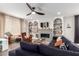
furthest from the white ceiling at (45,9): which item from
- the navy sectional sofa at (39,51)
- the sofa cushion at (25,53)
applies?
the sofa cushion at (25,53)

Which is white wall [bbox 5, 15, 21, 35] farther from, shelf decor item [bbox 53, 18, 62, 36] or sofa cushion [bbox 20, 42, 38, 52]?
shelf decor item [bbox 53, 18, 62, 36]

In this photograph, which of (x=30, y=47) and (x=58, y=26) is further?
(x=58, y=26)

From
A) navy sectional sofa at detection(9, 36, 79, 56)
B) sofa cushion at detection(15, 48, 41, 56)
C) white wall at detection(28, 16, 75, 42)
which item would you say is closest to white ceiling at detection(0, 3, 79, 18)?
white wall at detection(28, 16, 75, 42)

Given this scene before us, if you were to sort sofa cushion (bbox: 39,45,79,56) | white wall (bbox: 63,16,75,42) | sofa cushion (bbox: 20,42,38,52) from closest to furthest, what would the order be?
sofa cushion (bbox: 39,45,79,56)
sofa cushion (bbox: 20,42,38,52)
white wall (bbox: 63,16,75,42)

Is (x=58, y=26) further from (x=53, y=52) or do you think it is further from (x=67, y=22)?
(x=53, y=52)

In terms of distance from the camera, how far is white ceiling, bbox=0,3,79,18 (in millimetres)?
2689

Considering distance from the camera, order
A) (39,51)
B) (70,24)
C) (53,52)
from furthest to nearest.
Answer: (70,24), (39,51), (53,52)

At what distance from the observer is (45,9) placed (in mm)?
2994

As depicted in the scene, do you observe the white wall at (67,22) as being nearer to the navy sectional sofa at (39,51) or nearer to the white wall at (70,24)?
the white wall at (70,24)

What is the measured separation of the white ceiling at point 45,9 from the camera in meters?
2.69

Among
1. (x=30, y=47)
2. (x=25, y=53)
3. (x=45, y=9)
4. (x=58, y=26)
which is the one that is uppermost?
(x=45, y=9)

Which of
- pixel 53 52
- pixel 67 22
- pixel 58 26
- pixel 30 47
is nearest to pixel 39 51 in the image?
pixel 30 47

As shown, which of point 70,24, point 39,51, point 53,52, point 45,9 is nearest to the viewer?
point 53,52

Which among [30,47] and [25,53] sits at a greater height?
[30,47]
